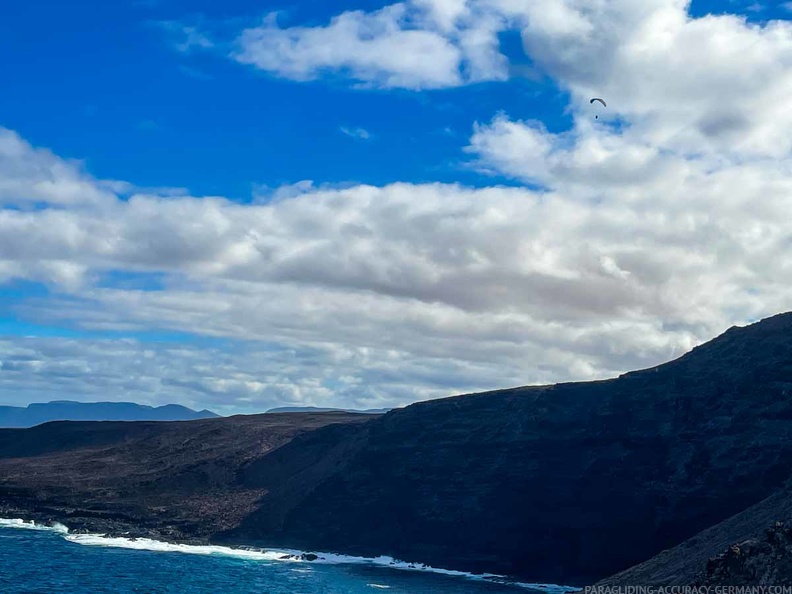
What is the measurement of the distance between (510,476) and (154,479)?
71.5 metres

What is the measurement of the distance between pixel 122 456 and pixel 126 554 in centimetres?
6392

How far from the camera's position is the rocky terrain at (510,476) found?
351 feet

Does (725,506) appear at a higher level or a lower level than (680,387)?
lower

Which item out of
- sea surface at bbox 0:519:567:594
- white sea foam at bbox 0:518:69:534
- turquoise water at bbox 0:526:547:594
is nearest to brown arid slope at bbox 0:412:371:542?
white sea foam at bbox 0:518:69:534

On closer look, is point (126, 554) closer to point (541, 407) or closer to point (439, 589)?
point (439, 589)

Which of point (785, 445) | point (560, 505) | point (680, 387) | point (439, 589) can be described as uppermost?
point (680, 387)

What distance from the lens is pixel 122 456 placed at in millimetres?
165750

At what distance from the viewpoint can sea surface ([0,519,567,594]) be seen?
84312 mm

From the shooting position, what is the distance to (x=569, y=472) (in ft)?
395

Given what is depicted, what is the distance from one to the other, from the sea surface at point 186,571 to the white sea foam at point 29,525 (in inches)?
96.4

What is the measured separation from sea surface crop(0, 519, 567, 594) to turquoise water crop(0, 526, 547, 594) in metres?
0.11

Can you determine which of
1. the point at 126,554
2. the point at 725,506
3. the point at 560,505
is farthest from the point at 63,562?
the point at 725,506

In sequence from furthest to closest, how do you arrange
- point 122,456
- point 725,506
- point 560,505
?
point 122,456, point 560,505, point 725,506

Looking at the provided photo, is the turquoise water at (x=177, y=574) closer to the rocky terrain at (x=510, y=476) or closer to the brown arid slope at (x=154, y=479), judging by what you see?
the rocky terrain at (x=510, y=476)
